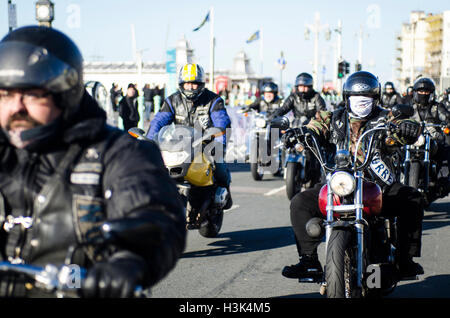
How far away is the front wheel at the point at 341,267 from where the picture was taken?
4305 millimetres

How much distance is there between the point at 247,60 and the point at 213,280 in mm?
107181

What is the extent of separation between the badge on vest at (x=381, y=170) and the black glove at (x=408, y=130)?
0.27m

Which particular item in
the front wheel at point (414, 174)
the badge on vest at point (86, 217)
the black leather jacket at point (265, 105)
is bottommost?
the front wheel at point (414, 174)

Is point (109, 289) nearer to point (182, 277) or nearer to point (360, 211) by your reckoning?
point (360, 211)

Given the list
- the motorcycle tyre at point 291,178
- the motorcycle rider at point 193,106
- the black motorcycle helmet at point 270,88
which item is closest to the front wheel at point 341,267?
the motorcycle rider at point 193,106

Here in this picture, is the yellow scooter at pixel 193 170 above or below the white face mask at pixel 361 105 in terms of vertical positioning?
below

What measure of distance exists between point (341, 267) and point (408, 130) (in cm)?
129

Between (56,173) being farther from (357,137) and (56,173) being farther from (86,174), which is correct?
(357,137)

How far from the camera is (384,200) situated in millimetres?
5180

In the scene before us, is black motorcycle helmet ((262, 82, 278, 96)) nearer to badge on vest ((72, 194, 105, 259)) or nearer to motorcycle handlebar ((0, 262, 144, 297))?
badge on vest ((72, 194, 105, 259))

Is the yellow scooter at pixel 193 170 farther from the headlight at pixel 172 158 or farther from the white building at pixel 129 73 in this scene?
the white building at pixel 129 73

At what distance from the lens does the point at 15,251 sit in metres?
2.22

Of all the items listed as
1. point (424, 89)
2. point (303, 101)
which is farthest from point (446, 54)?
point (424, 89)

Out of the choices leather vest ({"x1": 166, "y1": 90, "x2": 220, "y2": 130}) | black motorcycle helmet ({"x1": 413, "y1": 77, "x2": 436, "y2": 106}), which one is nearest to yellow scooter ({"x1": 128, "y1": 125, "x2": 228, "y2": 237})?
leather vest ({"x1": 166, "y1": 90, "x2": 220, "y2": 130})
